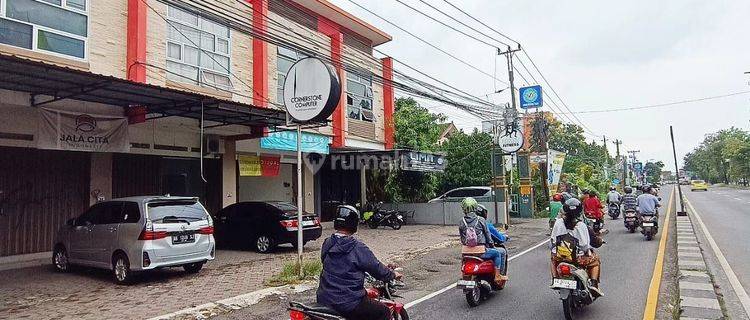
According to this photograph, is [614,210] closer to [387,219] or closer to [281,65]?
[387,219]

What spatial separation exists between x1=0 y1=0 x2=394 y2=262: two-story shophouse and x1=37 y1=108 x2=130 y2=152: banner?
22 millimetres

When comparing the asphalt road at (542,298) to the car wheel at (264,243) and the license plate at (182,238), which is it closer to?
the license plate at (182,238)

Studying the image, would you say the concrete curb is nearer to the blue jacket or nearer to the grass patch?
the blue jacket

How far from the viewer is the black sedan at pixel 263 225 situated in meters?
12.7

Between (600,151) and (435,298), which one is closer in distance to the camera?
(435,298)

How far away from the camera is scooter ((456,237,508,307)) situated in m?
6.66

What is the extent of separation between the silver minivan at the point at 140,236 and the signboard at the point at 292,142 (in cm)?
661

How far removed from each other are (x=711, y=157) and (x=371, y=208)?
273ft

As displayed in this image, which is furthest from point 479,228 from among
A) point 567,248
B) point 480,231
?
point 567,248

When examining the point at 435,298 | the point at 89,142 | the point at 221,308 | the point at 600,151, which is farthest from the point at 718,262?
the point at 600,151

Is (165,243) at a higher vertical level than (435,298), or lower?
higher

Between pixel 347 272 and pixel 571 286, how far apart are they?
3086 millimetres

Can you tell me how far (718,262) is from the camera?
9.66 meters

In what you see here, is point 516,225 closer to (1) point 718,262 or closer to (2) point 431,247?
(2) point 431,247
